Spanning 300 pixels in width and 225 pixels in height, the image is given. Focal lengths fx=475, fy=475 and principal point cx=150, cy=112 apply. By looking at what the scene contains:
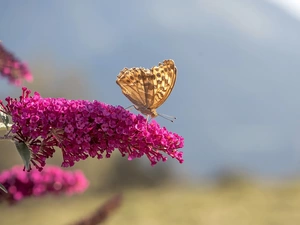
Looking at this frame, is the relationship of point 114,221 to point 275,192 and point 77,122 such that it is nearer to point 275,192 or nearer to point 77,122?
point 275,192

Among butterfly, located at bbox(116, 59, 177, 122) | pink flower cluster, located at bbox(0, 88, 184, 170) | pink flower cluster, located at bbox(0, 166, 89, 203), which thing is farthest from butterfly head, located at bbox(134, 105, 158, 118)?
pink flower cluster, located at bbox(0, 166, 89, 203)

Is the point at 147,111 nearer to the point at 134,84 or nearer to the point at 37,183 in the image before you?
the point at 134,84

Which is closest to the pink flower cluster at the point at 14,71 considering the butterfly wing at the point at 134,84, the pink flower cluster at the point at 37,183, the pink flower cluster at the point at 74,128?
the pink flower cluster at the point at 37,183

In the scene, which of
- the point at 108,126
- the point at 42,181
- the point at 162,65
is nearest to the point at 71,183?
the point at 42,181

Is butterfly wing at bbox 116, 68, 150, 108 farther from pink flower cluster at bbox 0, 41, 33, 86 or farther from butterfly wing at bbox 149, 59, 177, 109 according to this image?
pink flower cluster at bbox 0, 41, 33, 86

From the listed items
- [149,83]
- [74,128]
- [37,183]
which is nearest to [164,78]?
[149,83]

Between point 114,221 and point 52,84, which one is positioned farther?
point 52,84
